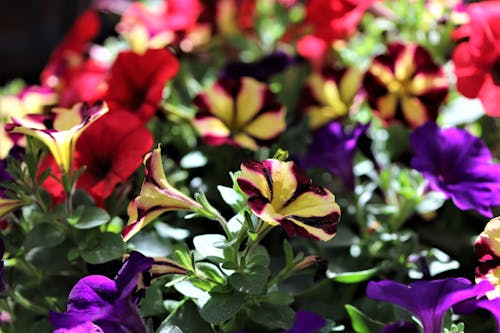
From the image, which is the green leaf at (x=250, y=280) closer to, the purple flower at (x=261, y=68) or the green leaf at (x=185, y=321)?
the green leaf at (x=185, y=321)

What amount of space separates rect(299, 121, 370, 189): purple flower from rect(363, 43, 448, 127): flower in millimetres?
57

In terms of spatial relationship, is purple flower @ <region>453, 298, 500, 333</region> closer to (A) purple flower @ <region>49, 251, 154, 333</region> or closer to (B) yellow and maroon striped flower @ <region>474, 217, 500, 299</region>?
(B) yellow and maroon striped flower @ <region>474, 217, 500, 299</region>

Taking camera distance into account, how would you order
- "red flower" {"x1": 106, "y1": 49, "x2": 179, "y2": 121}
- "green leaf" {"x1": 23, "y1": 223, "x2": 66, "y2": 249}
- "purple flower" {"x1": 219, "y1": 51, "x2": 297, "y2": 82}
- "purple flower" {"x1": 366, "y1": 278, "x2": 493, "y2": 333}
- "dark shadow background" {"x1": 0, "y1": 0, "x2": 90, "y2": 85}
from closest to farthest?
"purple flower" {"x1": 366, "y1": 278, "x2": 493, "y2": 333} < "green leaf" {"x1": 23, "y1": 223, "x2": 66, "y2": 249} < "red flower" {"x1": 106, "y1": 49, "x2": 179, "y2": 121} < "purple flower" {"x1": 219, "y1": 51, "x2": 297, "y2": 82} < "dark shadow background" {"x1": 0, "y1": 0, "x2": 90, "y2": 85}

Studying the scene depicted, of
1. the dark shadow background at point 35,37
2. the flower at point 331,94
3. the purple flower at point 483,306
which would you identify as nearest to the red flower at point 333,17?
the flower at point 331,94

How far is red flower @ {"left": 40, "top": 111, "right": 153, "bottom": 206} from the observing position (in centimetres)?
60

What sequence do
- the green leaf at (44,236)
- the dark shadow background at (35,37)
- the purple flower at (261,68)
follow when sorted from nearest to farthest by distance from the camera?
the green leaf at (44,236) < the purple flower at (261,68) < the dark shadow background at (35,37)

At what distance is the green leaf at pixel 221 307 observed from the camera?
0.50 metres

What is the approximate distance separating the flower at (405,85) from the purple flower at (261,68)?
4.4 inches

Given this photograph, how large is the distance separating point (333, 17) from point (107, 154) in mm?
294

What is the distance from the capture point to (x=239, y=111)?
714 mm

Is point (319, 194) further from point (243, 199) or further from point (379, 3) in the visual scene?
point (379, 3)

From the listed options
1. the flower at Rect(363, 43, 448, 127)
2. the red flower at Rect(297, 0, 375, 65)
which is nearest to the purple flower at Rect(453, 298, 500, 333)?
the flower at Rect(363, 43, 448, 127)

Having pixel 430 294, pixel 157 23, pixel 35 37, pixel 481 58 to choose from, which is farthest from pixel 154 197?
pixel 35 37

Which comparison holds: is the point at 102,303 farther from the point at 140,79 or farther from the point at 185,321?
the point at 140,79
